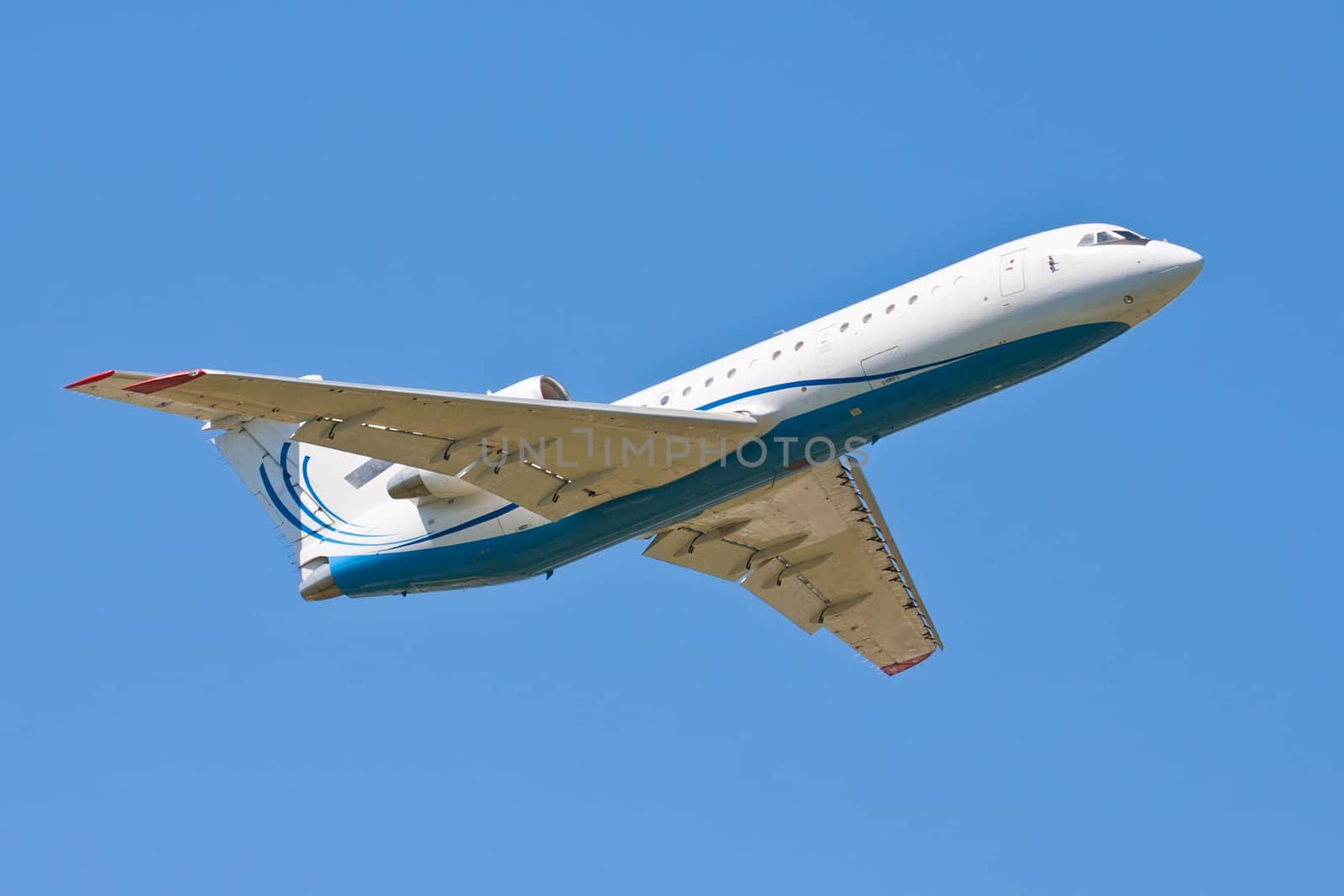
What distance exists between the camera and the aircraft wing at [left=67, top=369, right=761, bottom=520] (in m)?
A: 23.7

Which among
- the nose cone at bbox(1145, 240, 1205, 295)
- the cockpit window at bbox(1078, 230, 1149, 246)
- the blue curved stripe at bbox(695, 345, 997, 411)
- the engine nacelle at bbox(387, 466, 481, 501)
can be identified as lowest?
the engine nacelle at bbox(387, 466, 481, 501)

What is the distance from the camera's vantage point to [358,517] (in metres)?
29.2

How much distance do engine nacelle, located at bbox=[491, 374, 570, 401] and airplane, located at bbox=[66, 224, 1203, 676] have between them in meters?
0.03

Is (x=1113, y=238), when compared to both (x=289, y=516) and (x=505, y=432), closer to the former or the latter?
(x=505, y=432)

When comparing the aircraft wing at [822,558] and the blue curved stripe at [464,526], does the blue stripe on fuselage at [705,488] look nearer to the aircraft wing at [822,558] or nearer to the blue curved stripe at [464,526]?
the blue curved stripe at [464,526]

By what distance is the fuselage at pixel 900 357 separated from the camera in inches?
979

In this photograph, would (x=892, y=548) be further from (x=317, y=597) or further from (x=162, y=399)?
(x=162, y=399)

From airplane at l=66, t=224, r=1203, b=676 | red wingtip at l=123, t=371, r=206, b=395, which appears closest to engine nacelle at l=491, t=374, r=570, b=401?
airplane at l=66, t=224, r=1203, b=676

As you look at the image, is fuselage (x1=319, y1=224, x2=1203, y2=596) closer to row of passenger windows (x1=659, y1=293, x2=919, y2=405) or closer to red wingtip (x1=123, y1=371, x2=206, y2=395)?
row of passenger windows (x1=659, y1=293, x2=919, y2=405)

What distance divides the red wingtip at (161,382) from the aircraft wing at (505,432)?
55cm

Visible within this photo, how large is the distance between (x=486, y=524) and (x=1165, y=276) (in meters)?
12.0

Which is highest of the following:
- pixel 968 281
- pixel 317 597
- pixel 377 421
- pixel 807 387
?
pixel 968 281

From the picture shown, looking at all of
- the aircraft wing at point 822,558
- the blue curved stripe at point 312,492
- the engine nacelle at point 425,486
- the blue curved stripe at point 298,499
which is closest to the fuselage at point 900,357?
the engine nacelle at point 425,486

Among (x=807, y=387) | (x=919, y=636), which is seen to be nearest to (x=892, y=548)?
(x=919, y=636)
